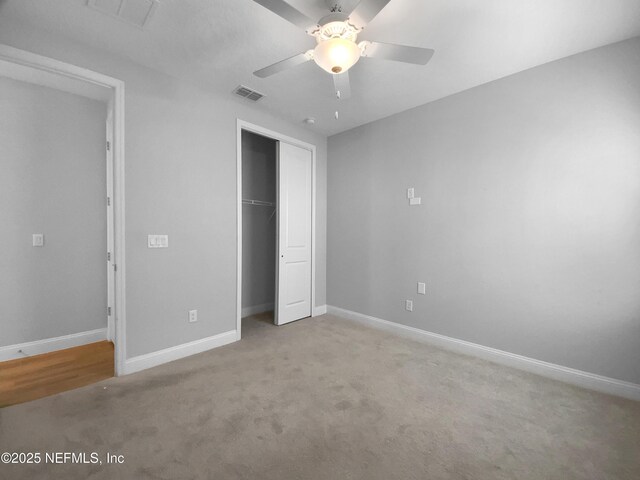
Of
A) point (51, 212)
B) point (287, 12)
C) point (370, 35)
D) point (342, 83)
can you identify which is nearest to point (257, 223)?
point (51, 212)

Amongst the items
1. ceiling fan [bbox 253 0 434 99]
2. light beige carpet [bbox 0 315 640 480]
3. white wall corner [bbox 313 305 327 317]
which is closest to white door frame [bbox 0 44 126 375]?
light beige carpet [bbox 0 315 640 480]

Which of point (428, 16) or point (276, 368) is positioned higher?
point (428, 16)

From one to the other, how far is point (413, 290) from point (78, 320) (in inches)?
151

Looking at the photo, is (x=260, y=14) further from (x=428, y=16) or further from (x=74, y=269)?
(x=74, y=269)

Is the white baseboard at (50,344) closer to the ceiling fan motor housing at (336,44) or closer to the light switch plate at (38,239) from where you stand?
the light switch plate at (38,239)

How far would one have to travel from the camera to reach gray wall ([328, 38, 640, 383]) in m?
2.04

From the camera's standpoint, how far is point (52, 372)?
2303 millimetres

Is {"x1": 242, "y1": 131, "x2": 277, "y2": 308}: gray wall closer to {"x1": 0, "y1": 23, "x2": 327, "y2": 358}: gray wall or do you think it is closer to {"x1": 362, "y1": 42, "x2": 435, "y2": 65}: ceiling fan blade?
{"x1": 0, "y1": 23, "x2": 327, "y2": 358}: gray wall

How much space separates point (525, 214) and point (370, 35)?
2.05 metres

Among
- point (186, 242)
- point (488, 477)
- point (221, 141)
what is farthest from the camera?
point (221, 141)

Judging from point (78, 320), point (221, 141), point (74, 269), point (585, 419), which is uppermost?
point (221, 141)

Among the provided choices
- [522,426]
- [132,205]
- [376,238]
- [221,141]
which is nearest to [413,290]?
[376,238]

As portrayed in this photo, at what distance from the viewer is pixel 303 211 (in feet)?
12.3

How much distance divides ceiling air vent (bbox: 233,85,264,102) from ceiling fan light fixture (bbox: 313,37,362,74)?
1302 millimetres
